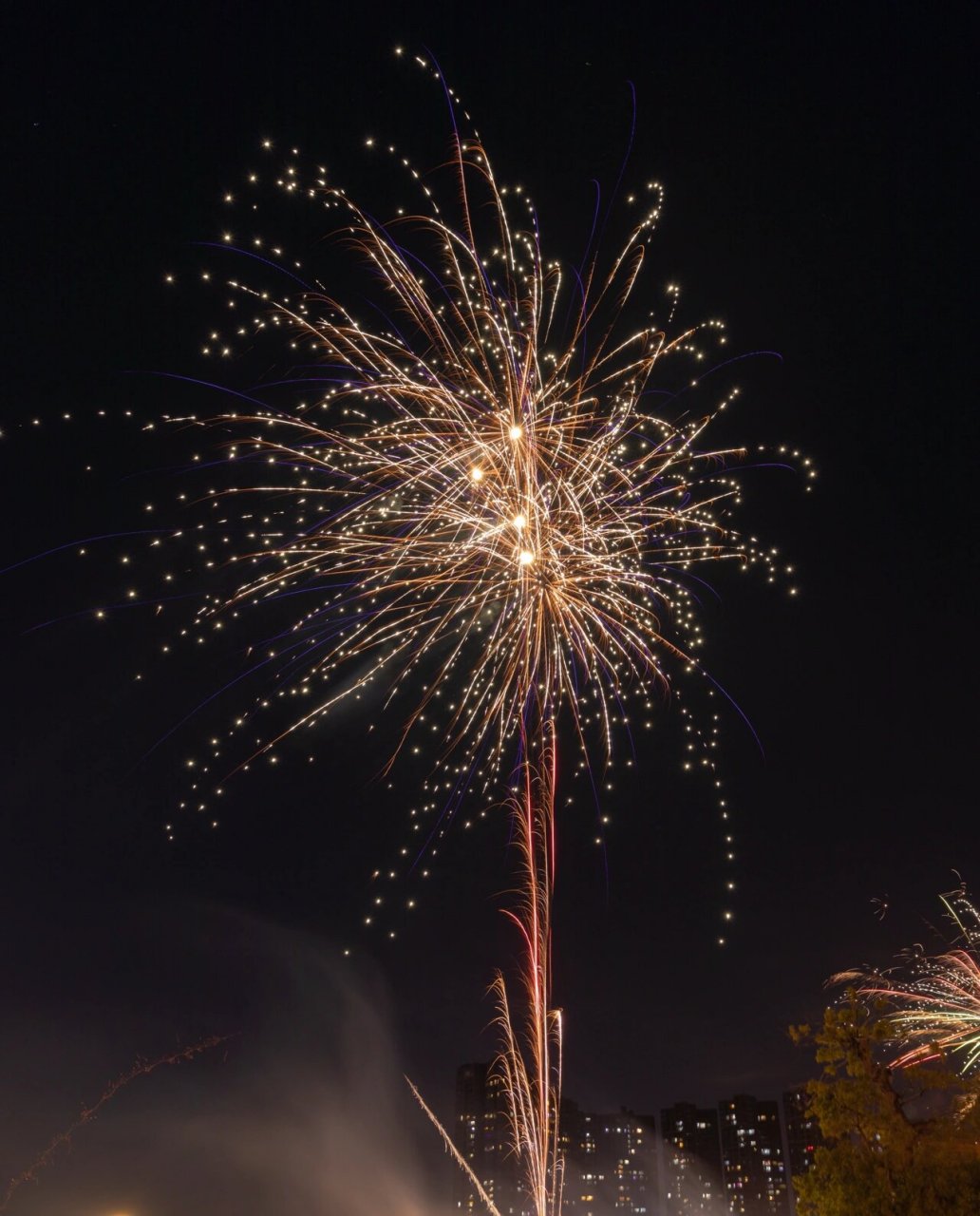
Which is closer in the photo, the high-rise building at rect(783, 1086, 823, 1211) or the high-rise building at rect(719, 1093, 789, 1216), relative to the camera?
the high-rise building at rect(783, 1086, 823, 1211)

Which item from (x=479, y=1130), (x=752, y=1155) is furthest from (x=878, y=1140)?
(x=752, y=1155)

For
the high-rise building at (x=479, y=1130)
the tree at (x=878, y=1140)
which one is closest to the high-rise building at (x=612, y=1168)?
the high-rise building at (x=479, y=1130)

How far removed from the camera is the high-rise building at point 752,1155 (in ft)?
237

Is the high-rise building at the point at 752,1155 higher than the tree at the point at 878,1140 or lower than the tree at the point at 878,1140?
lower

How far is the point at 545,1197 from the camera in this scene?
13.6 m

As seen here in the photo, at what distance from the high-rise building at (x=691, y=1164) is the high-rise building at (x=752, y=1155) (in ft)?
3.22

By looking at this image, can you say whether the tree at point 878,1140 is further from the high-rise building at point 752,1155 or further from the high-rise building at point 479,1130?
the high-rise building at point 752,1155

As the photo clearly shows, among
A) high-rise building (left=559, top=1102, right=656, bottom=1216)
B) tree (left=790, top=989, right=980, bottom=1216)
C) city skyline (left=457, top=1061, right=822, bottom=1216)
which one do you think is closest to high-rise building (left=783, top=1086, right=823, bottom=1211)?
city skyline (left=457, top=1061, right=822, bottom=1216)

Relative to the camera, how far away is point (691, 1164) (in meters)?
73.5

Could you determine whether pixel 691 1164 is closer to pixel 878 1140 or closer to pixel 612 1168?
pixel 612 1168

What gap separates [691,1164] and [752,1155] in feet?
14.5

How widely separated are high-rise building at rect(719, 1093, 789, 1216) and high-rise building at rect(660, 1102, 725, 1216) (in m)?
0.98

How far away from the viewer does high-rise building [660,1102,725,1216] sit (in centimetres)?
7325

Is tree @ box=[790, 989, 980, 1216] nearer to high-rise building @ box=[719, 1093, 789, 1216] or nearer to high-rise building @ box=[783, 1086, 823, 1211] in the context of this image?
high-rise building @ box=[783, 1086, 823, 1211]
